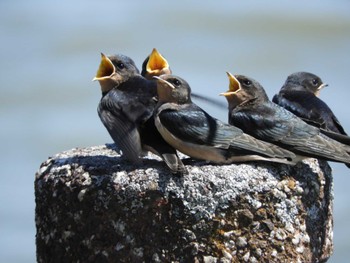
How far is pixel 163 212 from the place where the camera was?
168 inches

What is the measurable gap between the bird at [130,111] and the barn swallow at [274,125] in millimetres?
476

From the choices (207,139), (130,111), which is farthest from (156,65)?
(207,139)

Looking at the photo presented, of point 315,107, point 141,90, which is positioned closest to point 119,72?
point 141,90

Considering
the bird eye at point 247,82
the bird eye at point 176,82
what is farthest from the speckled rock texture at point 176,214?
the bird eye at point 247,82

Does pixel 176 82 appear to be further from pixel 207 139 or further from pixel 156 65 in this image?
pixel 156 65

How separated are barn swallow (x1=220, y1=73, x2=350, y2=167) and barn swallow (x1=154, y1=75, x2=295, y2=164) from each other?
0.48 feet

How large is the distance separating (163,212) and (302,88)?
6.88 ft

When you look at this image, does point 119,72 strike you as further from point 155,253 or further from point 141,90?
point 155,253

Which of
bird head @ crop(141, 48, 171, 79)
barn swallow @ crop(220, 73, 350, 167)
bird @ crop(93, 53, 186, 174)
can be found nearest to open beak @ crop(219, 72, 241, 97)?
barn swallow @ crop(220, 73, 350, 167)

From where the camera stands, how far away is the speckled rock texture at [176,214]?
168 inches

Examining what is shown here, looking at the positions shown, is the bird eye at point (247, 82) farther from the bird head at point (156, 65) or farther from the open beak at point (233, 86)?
the bird head at point (156, 65)

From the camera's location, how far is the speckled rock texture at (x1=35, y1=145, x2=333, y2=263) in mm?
4258

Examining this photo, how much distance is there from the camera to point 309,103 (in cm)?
564

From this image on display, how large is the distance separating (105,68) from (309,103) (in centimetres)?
124
